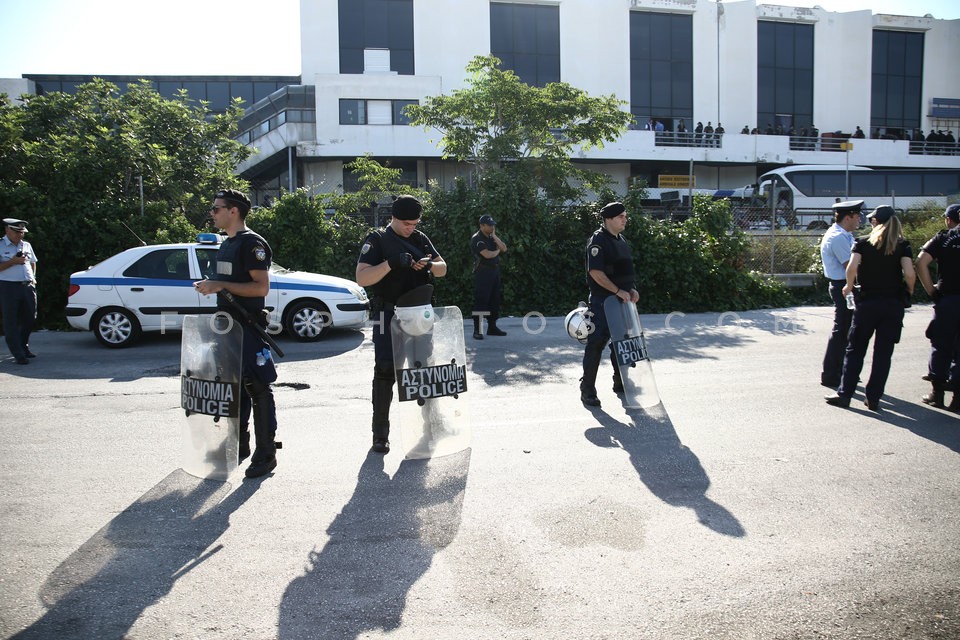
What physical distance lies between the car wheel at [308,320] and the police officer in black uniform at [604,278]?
5.05 metres

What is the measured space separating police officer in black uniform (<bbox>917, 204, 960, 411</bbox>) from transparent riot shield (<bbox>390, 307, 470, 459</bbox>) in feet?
14.0

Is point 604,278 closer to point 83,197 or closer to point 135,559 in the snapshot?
point 135,559

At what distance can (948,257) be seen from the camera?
6.06m

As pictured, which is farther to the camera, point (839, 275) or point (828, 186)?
point (828, 186)

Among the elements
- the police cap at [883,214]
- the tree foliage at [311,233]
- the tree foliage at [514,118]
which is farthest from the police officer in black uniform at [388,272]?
the tree foliage at [514,118]

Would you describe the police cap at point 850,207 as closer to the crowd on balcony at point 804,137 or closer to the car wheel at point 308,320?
the car wheel at point 308,320

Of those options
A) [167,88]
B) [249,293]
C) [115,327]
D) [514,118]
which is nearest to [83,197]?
[115,327]

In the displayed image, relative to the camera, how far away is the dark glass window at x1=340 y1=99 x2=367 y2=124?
34.4 metres

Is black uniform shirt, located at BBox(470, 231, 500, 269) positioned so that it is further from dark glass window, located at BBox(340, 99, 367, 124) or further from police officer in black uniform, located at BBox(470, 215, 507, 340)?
dark glass window, located at BBox(340, 99, 367, 124)

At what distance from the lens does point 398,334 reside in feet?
15.4

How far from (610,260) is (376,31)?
114 ft

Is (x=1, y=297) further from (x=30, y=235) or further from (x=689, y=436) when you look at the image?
(x=689, y=436)

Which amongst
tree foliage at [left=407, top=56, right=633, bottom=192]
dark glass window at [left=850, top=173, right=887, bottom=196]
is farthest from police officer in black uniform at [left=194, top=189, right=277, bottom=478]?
dark glass window at [left=850, top=173, right=887, bottom=196]

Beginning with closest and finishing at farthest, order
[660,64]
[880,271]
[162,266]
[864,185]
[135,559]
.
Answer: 1. [135,559]
2. [880,271]
3. [162,266]
4. [864,185]
5. [660,64]
